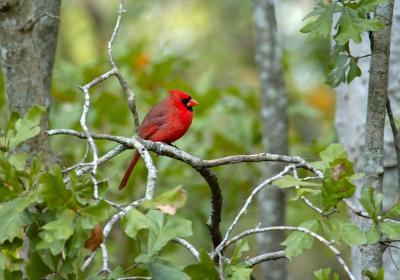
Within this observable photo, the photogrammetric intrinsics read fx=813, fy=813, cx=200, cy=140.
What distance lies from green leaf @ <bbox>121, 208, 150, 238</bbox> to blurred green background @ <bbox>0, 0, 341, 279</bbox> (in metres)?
2.01

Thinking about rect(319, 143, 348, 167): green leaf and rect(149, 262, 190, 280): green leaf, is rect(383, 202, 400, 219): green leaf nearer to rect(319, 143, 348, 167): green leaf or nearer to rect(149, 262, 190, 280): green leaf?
rect(319, 143, 348, 167): green leaf

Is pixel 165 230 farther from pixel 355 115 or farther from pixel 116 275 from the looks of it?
pixel 355 115

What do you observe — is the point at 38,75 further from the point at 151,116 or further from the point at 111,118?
the point at 111,118

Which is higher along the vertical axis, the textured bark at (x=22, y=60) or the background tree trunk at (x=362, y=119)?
the textured bark at (x=22, y=60)

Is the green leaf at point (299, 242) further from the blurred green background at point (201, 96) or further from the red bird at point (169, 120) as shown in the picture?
the red bird at point (169, 120)

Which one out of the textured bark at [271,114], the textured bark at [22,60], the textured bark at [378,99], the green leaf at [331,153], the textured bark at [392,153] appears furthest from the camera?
the textured bark at [271,114]

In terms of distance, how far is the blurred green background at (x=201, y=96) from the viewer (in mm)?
5480

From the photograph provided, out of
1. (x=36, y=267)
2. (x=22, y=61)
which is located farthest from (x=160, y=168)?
(x=36, y=267)

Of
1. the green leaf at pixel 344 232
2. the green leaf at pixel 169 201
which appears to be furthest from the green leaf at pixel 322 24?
the green leaf at pixel 169 201

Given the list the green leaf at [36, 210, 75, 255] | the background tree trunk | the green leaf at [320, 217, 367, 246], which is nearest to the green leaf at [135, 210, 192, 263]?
the green leaf at [36, 210, 75, 255]

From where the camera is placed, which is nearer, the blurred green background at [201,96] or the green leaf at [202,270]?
the green leaf at [202,270]

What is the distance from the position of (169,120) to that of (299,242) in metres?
2.80

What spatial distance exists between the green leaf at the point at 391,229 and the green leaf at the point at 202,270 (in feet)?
1.53

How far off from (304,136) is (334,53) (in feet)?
18.1
